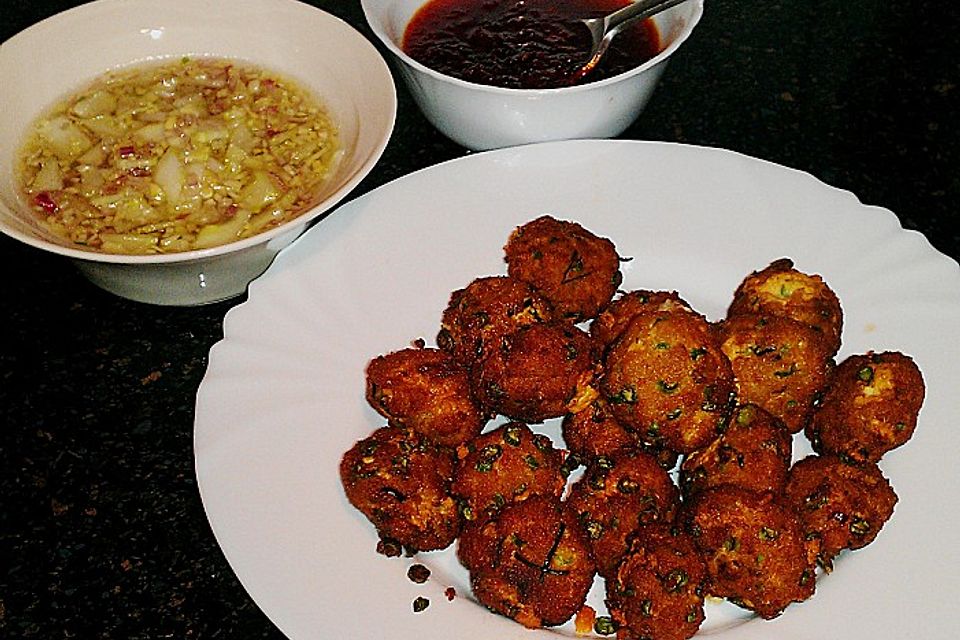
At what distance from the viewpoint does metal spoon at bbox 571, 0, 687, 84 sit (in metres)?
2.64

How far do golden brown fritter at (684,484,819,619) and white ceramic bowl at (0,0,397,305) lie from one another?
1034 millimetres

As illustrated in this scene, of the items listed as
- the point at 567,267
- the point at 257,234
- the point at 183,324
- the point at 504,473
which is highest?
the point at 257,234

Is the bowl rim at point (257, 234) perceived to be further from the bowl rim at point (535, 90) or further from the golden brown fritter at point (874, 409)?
the golden brown fritter at point (874, 409)

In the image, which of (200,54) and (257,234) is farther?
(200,54)

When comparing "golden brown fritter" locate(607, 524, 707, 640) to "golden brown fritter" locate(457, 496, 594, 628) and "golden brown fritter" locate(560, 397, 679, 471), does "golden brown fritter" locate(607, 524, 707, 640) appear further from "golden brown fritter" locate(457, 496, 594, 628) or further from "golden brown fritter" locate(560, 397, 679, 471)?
"golden brown fritter" locate(560, 397, 679, 471)

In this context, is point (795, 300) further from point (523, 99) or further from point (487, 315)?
point (523, 99)

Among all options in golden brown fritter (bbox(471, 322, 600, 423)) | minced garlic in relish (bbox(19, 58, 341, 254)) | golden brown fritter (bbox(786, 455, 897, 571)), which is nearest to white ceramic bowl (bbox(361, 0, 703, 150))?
minced garlic in relish (bbox(19, 58, 341, 254))

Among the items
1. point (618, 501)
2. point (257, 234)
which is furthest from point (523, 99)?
point (618, 501)

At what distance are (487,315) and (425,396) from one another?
0.72ft

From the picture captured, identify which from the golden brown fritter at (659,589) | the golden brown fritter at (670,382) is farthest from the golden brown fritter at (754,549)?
the golden brown fritter at (670,382)

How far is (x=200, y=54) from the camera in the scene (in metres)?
2.81

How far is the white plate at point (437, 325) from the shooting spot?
1.86 meters

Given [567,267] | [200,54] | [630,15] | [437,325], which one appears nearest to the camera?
[567,267]

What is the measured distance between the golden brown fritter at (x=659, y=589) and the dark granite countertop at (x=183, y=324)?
679 mm
